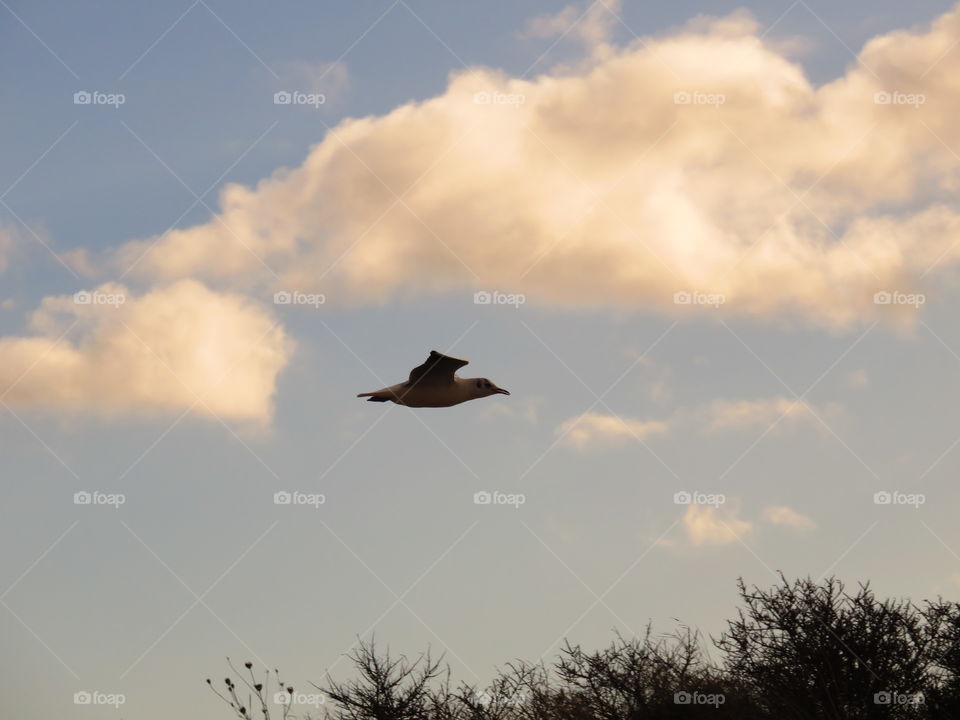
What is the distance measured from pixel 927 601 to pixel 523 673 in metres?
12.6

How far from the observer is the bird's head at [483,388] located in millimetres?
25594

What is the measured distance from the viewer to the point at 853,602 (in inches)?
1300

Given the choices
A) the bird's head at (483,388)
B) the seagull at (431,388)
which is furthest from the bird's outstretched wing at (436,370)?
the bird's head at (483,388)

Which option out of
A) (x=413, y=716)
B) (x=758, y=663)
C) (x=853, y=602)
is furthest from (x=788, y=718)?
(x=413, y=716)

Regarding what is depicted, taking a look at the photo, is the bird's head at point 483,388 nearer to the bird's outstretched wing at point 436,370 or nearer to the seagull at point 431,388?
the seagull at point 431,388

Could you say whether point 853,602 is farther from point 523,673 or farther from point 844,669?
point 523,673

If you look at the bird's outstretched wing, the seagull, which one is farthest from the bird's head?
the bird's outstretched wing

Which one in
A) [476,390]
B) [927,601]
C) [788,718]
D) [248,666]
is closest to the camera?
[248,666]

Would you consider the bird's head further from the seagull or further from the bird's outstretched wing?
the bird's outstretched wing

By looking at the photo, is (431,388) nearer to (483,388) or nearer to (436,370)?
(436,370)

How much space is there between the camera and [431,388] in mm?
24297

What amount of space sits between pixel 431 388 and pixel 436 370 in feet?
1.76

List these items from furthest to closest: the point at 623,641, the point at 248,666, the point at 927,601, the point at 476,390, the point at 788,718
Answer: the point at 623,641 → the point at 927,601 → the point at 788,718 → the point at 476,390 → the point at 248,666

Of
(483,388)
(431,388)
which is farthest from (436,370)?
(483,388)
